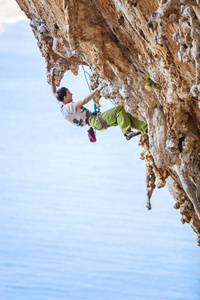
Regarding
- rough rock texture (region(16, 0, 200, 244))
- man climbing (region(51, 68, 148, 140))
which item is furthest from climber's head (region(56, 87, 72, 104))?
rough rock texture (region(16, 0, 200, 244))

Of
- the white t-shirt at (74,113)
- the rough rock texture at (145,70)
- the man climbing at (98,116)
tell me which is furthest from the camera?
the white t-shirt at (74,113)

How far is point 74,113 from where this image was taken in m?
6.72

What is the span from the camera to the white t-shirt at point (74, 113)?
667 cm

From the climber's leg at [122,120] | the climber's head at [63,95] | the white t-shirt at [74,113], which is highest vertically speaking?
the climber's head at [63,95]

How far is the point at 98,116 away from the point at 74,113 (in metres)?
0.34

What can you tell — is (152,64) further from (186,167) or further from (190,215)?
(190,215)

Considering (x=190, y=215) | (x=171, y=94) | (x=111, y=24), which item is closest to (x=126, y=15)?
(x=111, y=24)

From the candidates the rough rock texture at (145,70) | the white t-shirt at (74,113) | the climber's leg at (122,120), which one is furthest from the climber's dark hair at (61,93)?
the climber's leg at (122,120)

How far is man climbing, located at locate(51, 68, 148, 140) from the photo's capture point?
6.32m

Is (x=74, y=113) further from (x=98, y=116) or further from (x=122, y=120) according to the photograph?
(x=122, y=120)

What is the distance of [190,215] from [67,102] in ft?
8.89

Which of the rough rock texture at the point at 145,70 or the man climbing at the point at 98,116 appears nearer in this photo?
the rough rock texture at the point at 145,70

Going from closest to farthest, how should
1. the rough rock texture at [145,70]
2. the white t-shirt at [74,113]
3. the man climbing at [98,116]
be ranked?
the rough rock texture at [145,70]
the man climbing at [98,116]
the white t-shirt at [74,113]

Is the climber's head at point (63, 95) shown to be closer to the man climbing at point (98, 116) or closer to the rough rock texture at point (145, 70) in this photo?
the man climbing at point (98, 116)
